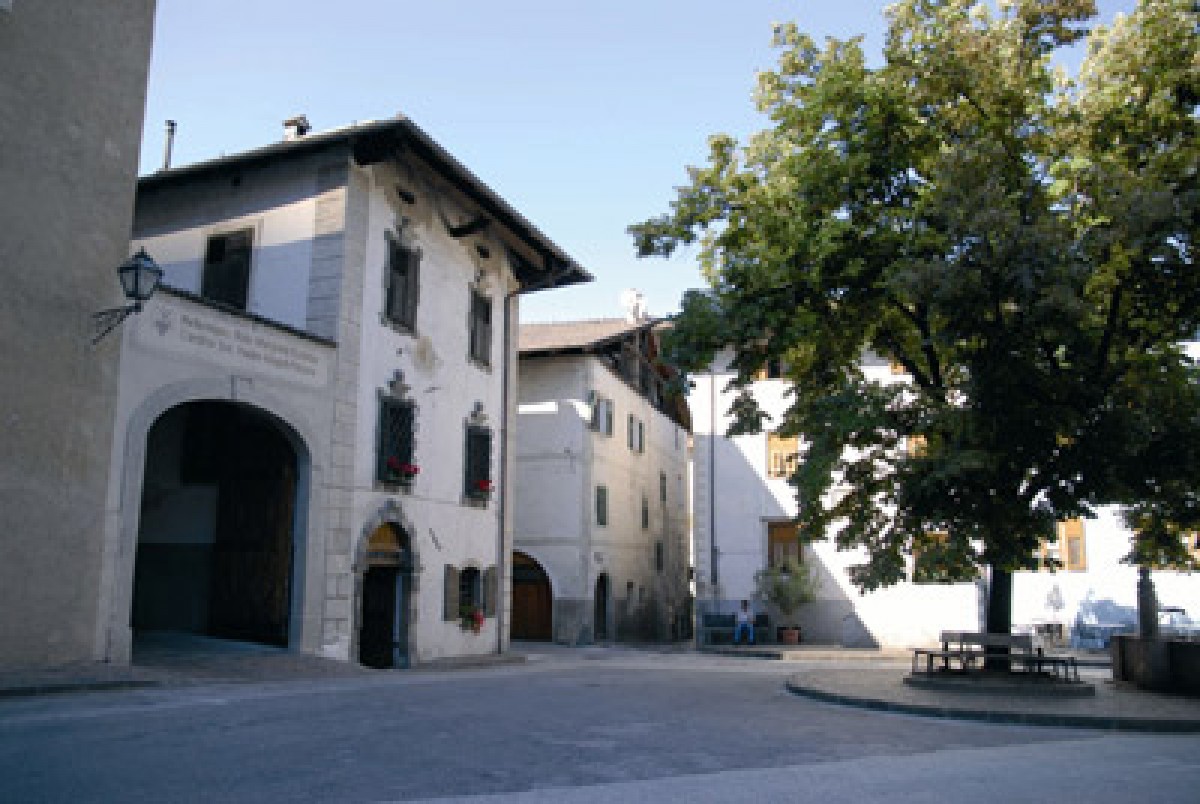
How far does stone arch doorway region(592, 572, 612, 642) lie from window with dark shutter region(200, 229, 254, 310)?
15564 millimetres

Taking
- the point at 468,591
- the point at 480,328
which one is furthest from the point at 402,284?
the point at 468,591

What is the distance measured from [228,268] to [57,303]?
22.1 feet

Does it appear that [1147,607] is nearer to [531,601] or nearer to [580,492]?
[580,492]

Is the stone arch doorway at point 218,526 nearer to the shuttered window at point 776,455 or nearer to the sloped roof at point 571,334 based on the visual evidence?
the sloped roof at point 571,334

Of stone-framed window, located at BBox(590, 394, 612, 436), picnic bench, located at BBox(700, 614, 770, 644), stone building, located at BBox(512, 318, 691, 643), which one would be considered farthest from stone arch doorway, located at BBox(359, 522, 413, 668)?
picnic bench, located at BBox(700, 614, 770, 644)

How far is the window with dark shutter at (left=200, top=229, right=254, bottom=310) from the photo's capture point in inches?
749

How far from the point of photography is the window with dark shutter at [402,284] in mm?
19391

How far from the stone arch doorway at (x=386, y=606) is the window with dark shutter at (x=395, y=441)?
1.00 meters

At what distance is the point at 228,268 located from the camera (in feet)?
63.2

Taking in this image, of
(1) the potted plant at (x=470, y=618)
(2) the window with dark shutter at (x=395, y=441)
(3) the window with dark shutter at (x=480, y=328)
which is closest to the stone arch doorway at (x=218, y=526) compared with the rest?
(2) the window with dark shutter at (x=395, y=441)

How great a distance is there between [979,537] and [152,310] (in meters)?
11.8

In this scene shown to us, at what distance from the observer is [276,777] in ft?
22.4

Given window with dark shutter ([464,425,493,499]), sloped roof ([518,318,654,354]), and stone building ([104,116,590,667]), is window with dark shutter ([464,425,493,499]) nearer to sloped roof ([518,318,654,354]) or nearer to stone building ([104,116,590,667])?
stone building ([104,116,590,667])

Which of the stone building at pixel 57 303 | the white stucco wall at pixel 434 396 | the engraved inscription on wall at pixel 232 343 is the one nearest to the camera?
the stone building at pixel 57 303
